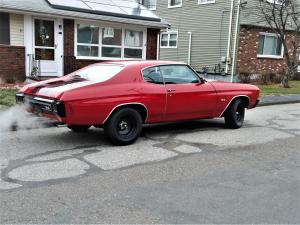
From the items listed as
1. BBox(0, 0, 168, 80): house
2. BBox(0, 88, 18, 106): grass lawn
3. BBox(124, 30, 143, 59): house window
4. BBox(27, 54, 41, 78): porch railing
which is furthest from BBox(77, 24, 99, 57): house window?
BBox(0, 88, 18, 106): grass lawn

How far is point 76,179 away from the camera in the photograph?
16.7ft

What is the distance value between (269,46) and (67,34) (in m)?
12.2

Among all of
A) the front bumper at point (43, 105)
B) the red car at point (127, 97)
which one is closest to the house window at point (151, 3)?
the red car at point (127, 97)

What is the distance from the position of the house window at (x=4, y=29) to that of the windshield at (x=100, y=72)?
7648 mm

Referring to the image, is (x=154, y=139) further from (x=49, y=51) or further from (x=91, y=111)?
(x=49, y=51)

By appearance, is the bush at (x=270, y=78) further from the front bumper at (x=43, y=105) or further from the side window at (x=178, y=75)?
the front bumper at (x=43, y=105)

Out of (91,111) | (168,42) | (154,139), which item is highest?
(168,42)

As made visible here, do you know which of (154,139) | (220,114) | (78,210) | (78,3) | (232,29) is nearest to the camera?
(78,210)

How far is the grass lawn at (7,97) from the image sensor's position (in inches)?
391

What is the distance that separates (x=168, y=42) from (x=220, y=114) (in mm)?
17220

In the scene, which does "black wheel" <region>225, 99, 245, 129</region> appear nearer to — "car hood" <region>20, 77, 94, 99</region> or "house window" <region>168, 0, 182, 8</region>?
"car hood" <region>20, 77, 94, 99</region>

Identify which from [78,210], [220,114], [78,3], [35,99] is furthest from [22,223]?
[78,3]

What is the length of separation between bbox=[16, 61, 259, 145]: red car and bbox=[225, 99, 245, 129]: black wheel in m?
0.17

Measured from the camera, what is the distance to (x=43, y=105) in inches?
260
